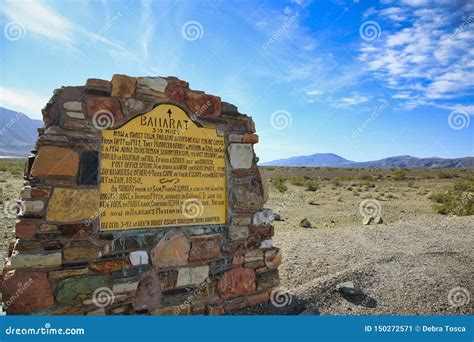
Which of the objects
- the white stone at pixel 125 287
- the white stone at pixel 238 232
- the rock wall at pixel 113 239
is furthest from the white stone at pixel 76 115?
the white stone at pixel 238 232

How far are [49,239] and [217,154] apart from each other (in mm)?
2103

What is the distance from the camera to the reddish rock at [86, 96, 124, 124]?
3611 mm

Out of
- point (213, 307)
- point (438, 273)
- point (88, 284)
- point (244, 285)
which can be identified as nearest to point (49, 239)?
point (88, 284)

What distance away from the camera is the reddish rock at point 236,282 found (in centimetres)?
445

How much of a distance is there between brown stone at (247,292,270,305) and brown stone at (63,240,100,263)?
209 cm

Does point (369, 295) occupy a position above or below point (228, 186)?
below

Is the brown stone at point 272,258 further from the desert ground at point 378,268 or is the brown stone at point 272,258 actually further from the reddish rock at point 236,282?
the desert ground at point 378,268

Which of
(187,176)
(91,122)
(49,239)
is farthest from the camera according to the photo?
(187,176)

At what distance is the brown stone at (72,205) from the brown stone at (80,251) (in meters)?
0.24

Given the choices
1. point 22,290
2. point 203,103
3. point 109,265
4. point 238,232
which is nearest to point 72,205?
point 109,265

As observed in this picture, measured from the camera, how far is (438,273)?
551cm

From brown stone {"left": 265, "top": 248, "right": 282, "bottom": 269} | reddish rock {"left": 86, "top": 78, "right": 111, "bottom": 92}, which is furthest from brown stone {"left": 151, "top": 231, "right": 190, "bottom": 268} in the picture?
reddish rock {"left": 86, "top": 78, "right": 111, "bottom": 92}

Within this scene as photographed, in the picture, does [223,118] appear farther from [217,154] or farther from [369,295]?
[369,295]

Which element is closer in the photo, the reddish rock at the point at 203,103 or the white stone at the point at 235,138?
the reddish rock at the point at 203,103
